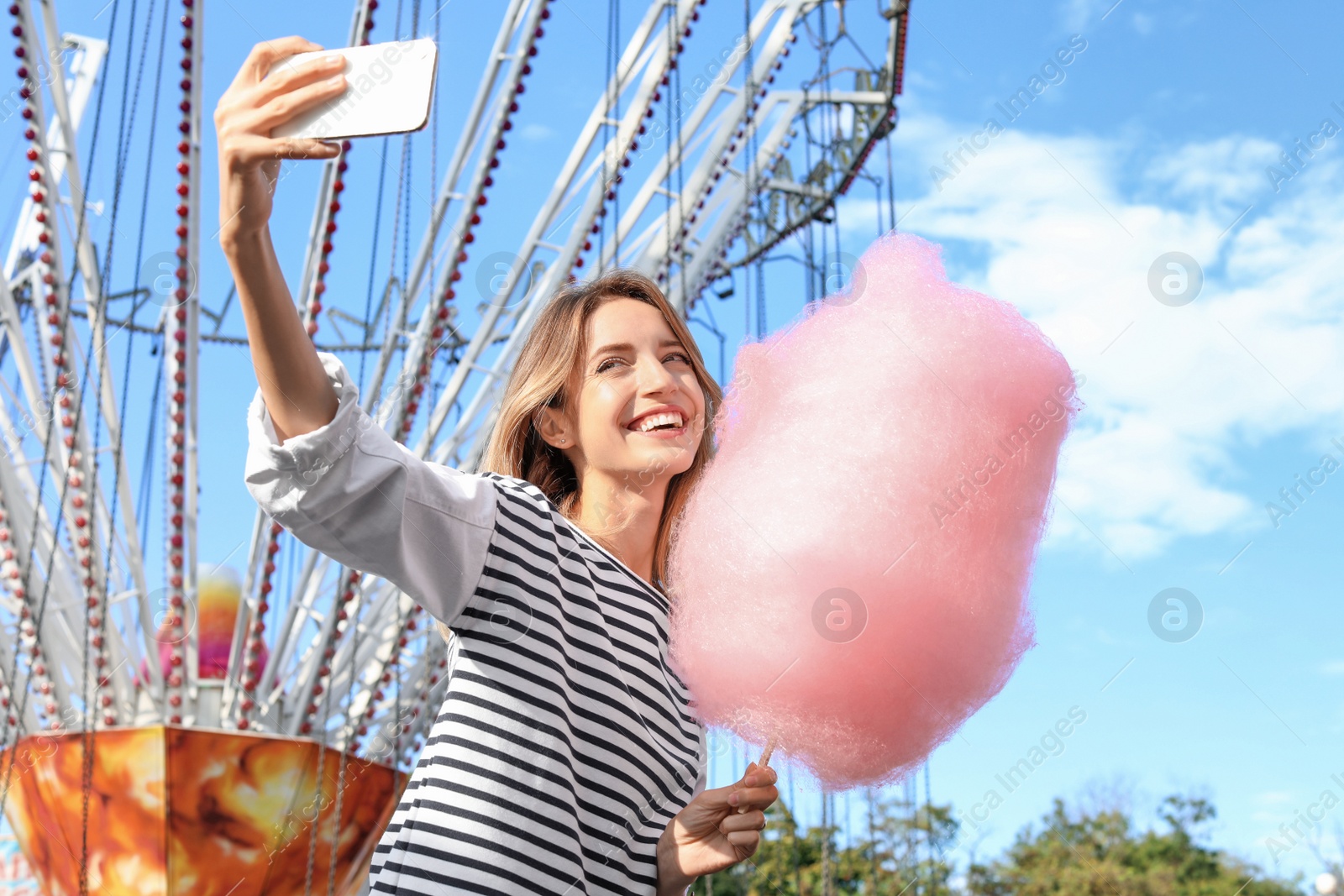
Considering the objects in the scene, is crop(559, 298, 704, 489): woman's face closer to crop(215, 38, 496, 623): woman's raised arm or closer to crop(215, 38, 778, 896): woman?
crop(215, 38, 778, 896): woman

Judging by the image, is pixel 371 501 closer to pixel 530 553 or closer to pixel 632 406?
pixel 530 553

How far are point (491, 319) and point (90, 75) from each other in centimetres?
436

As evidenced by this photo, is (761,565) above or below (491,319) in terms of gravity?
below

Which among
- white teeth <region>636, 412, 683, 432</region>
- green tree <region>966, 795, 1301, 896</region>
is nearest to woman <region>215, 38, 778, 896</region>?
white teeth <region>636, 412, 683, 432</region>

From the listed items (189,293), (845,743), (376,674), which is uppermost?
(189,293)

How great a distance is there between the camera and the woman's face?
1588mm

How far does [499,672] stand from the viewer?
1.30 meters

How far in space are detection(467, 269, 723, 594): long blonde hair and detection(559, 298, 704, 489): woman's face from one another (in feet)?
0.10

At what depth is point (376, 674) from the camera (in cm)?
727

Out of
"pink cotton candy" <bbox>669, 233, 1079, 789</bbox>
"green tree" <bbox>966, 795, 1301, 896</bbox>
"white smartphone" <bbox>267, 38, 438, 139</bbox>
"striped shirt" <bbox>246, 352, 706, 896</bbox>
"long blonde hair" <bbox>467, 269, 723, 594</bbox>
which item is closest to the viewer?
"white smartphone" <bbox>267, 38, 438, 139</bbox>

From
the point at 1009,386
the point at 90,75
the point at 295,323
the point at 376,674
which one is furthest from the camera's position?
the point at 90,75

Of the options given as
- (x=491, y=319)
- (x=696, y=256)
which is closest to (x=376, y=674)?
(x=491, y=319)

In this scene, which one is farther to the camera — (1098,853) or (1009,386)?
(1098,853)

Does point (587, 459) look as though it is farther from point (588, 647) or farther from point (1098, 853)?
point (1098, 853)
